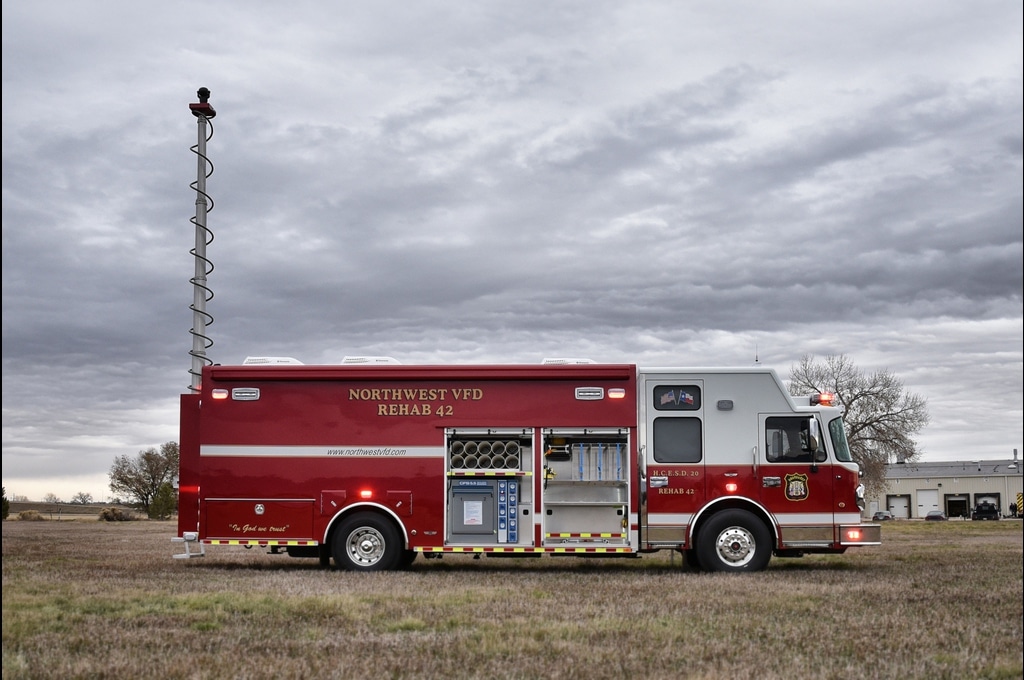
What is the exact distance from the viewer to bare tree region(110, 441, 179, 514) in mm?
63469

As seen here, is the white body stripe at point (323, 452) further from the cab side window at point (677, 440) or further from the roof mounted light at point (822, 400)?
the roof mounted light at point (822, 400)

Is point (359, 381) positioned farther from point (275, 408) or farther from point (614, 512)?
point (614, 512)

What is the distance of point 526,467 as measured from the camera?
53.3 ft

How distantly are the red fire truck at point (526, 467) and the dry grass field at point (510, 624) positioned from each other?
760mm

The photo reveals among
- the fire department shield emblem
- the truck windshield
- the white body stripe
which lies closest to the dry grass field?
the fire department shield emblem

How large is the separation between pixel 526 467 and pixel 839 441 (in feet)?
15.6

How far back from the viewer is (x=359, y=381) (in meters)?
16.6

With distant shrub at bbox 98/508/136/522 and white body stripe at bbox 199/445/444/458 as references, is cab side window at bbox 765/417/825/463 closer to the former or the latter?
white body stripe at bbox 199/445/444/458

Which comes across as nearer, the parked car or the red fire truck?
the red fire truck

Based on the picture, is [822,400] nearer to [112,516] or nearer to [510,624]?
[510,624]

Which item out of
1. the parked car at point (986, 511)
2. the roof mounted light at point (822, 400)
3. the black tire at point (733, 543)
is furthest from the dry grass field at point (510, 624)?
the parked car at point (986, 511)

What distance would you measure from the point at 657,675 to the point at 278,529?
10.1 meters

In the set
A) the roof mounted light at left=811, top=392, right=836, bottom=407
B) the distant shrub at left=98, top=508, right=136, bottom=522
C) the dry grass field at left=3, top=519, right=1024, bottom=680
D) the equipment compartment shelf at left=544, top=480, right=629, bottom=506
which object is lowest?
the distant shrub at left=98, top=508, right=136, bottom=522

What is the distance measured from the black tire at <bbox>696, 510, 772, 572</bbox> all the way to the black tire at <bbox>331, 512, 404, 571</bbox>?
4558 millimetres
